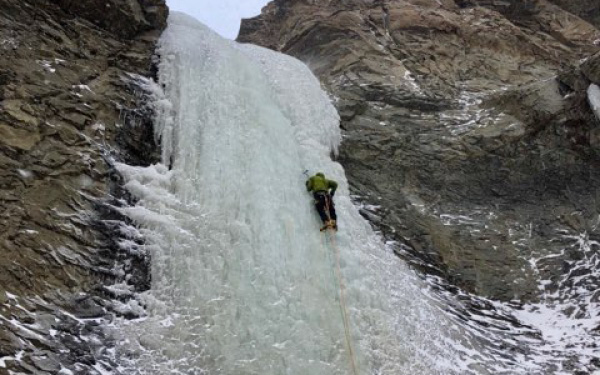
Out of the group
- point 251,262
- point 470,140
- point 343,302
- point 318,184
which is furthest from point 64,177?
point 470,140

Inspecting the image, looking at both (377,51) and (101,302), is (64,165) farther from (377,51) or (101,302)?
(377,51)

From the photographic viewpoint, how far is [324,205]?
376 inches

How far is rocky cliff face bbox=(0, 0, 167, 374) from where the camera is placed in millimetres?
6762

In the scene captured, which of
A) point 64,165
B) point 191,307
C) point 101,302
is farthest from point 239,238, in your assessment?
point 64,165

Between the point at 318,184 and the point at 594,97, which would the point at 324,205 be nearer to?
Result: the point at 318,184

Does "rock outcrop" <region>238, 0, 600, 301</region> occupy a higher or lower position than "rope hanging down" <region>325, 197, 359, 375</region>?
higher

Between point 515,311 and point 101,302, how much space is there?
6.93 metres

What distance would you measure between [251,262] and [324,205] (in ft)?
5.90

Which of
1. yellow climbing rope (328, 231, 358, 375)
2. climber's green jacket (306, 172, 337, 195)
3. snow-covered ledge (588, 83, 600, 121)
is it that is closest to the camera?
yellow climbing rope (328, 231, 358, 375)

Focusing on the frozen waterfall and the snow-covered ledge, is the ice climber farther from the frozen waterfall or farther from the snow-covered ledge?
the snow-covered ledge

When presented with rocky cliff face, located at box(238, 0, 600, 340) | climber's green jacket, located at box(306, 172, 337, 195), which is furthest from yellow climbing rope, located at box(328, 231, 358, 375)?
rocky cliff face, located at box(238, 0, 600, 340)

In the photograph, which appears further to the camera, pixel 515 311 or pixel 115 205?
pixel 515 311

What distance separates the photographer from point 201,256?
8.23m

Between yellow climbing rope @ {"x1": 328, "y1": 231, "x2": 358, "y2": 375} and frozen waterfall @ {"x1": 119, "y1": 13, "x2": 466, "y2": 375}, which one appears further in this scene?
yellow climbing rope @ {"x1": 328, "y1": 231, "x2": 358, "y2": 375}
